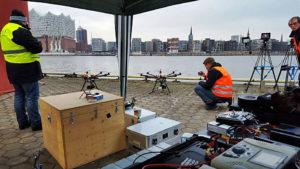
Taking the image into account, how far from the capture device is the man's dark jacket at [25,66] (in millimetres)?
2664

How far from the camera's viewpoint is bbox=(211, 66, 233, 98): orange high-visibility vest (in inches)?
150

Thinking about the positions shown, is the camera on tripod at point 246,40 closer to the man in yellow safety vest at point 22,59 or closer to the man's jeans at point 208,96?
the man's jeans at point 208,96

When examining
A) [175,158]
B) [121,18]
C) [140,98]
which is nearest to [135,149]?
[175,158]

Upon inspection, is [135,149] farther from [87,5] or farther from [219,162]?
[87,5]

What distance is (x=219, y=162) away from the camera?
0.89 metres

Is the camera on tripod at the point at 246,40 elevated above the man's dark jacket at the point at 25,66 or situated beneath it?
elevated above

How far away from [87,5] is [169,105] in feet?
9.18

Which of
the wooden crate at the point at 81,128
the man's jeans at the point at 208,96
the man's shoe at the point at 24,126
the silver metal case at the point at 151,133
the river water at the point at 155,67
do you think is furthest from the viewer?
the river water at the point at 155,67

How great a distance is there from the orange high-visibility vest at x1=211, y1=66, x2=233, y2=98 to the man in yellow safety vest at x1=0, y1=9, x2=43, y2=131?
10.6 feet

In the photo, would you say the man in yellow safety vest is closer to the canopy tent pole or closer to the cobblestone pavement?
the cobblestone pavement

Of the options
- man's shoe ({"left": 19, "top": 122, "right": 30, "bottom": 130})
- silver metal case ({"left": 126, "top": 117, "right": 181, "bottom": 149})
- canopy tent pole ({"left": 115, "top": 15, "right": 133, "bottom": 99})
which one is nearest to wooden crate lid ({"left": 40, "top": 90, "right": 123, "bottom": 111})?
silver metal case ({"left": 126, "top": 117, "right": 181, "bottom": 149})

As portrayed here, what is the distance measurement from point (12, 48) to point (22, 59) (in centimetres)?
20

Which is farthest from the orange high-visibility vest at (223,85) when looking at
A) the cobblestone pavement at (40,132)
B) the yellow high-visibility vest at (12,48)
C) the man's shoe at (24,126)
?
the man's shoe at (24,126)

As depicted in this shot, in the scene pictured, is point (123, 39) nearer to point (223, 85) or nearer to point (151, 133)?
point (151, 133)
